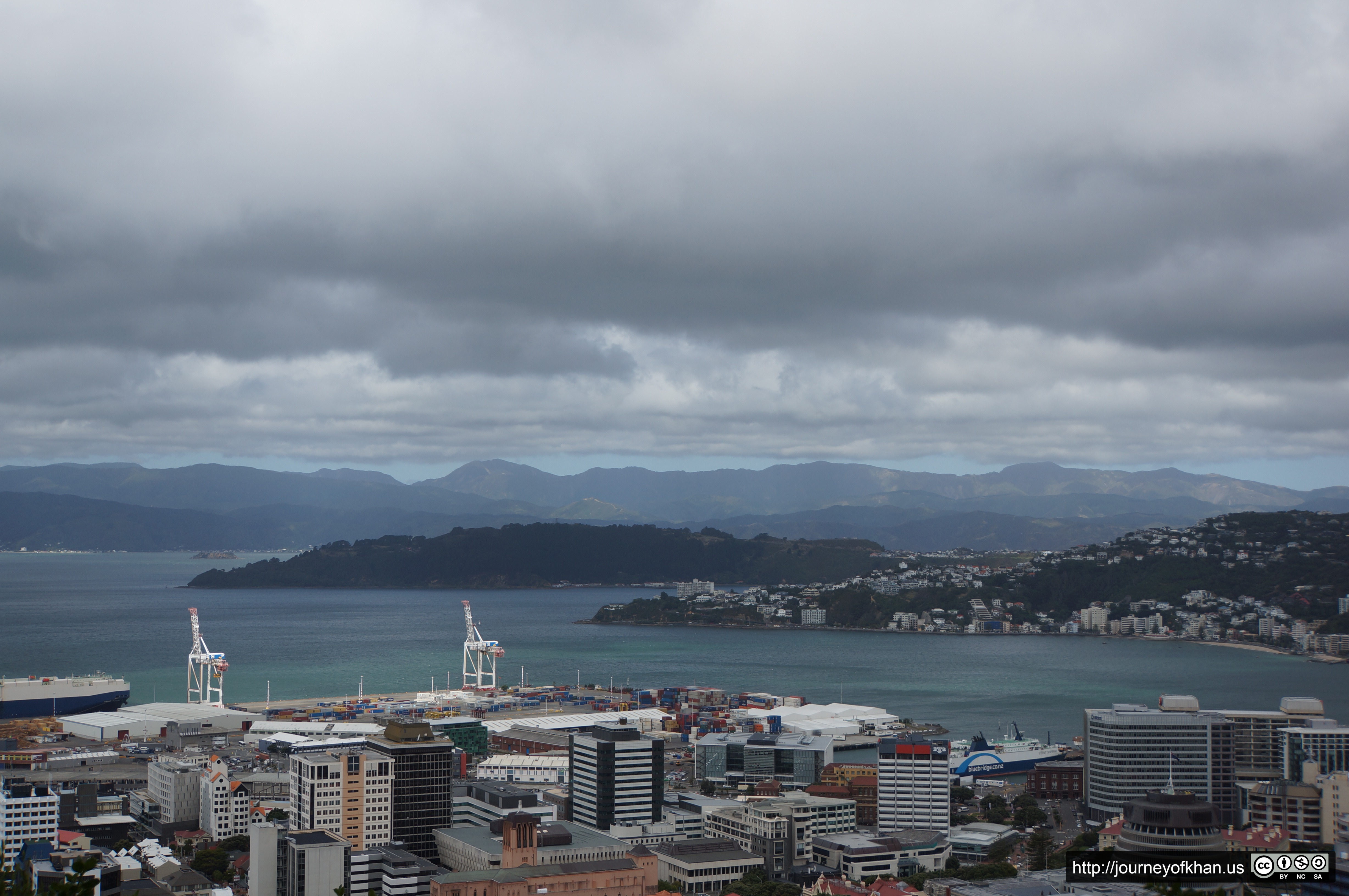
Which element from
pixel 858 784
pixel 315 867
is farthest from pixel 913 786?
pixel 315 867

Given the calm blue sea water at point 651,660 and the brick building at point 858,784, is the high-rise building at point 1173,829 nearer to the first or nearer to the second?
the brick building at point 858,784

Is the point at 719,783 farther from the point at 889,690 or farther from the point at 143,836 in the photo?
the point at 889,690

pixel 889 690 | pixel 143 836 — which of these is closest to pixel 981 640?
pixel 889 690

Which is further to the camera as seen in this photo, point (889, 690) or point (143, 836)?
point (889, 690)

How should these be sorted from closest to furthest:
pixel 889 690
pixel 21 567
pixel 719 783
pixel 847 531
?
pixel 719 783 → pixel 889 690 → pixel 21 567 → pixel 847 531

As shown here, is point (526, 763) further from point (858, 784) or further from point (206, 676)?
point (206, 676)

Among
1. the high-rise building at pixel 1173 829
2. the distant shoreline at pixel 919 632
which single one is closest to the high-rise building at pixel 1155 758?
the high-rise building at pixel 1173 829
